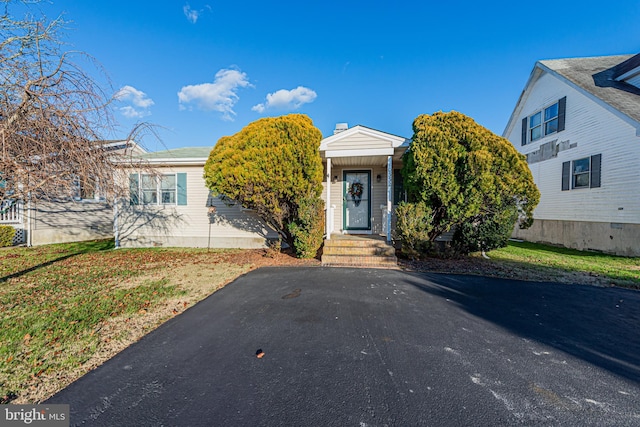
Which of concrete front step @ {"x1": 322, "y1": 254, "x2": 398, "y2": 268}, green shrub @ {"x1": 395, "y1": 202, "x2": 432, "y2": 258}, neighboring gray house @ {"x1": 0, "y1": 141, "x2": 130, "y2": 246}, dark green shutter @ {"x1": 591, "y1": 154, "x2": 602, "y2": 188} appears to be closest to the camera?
concrete front step @ {"x1": 322, "y1": 254, "x2": 398, "y2": 268}

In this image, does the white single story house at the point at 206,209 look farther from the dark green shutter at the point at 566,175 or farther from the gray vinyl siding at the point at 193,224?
the dark green shutter at the point at 566,175

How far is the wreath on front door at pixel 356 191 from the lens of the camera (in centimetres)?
881

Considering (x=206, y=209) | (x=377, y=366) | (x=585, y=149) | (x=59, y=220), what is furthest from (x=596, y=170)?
(x=59, y=220)

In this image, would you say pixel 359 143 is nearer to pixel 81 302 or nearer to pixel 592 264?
pixel 81 302

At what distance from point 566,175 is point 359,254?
33.1 feet

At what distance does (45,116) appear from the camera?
339 centimetres

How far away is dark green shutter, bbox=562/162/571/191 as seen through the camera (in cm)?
977

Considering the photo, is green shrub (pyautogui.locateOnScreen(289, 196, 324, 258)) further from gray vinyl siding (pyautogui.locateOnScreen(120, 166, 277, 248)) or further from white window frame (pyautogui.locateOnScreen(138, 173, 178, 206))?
white window frame (pyautogui.locateOnScreen(138, 173, 178, 206))

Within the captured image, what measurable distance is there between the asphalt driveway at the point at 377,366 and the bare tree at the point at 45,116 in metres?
2.83

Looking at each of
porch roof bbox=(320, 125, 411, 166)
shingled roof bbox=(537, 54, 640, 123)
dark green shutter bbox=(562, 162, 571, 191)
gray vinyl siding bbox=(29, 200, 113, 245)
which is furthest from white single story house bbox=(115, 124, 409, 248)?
shingled roof bbox=(537, 54, 640, 123)

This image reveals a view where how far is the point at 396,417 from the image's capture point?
5.85 feet

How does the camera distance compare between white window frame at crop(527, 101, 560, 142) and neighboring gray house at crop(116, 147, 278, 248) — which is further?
white window frame at crop(527, 101, 560, 142)

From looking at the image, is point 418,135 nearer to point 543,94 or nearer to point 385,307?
point 385,307

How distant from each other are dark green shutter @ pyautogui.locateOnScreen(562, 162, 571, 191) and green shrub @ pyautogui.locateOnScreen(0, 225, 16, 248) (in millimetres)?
21835
